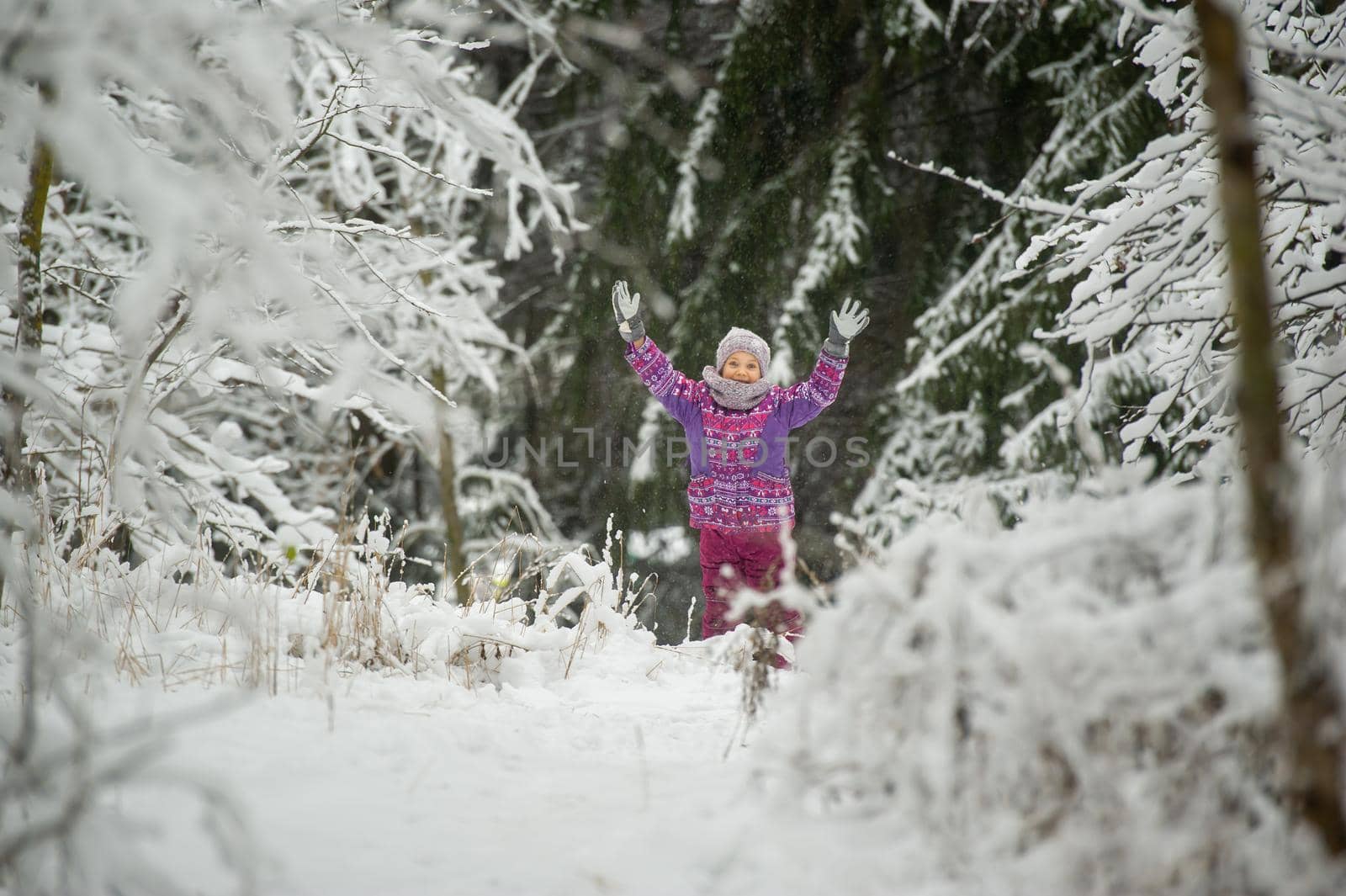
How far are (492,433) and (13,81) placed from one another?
7018 millimetres

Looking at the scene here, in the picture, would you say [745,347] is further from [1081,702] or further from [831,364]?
[1081,702]

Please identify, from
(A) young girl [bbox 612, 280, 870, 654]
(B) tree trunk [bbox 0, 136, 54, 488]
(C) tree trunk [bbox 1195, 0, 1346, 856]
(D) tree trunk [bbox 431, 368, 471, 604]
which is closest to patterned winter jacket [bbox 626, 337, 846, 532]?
(A) young girl [bbox 612, 280, 870, 654]

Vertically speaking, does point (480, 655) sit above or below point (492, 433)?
below

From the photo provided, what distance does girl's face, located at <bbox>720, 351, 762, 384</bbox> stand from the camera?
409cm

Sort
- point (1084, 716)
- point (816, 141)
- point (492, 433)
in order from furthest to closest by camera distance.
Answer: point (492, 433)
point (816, 141)
point (1084, 716)

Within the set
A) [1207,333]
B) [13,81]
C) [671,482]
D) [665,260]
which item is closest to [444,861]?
[13,81]

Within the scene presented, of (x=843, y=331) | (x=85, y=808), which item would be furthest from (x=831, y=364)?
(x=85, y=808)

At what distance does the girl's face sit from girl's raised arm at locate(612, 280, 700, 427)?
0.22 meters

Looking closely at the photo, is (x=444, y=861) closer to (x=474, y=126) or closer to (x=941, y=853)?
(x=941, y=853)

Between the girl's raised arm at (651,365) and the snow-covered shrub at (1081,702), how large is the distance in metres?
2.84

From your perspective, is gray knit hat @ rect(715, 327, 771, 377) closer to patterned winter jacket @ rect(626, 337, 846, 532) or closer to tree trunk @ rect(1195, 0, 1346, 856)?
patterned winter jacket @ rect(626, 337, 846, 532)

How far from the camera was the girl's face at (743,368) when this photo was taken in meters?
4.09

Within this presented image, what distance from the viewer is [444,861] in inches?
54.4

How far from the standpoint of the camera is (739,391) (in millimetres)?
4047
